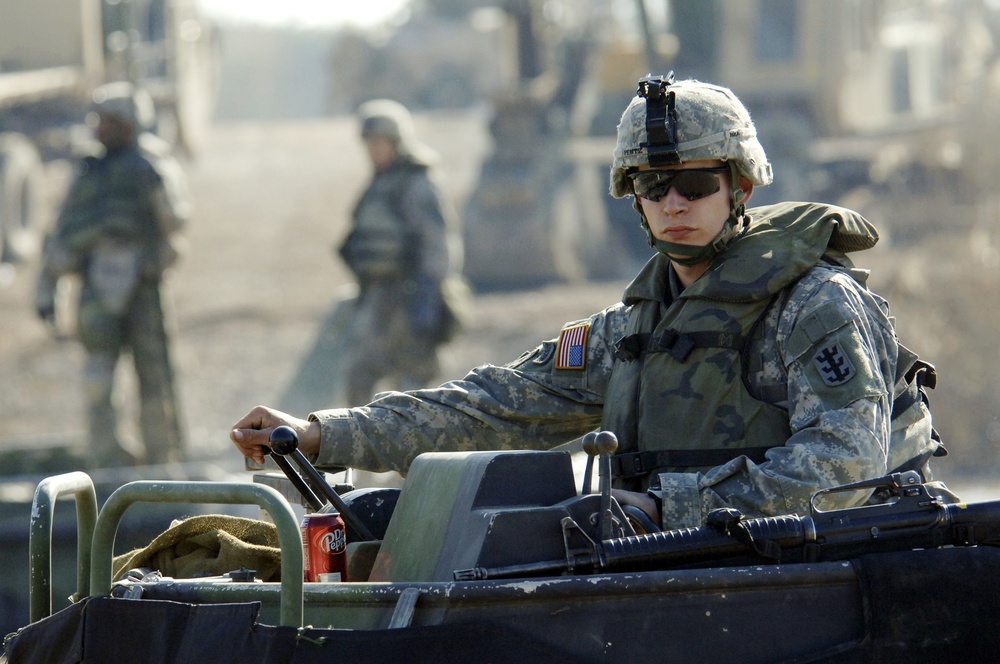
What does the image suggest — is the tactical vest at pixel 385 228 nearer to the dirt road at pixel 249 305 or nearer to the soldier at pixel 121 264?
the dirt road at pixel 249 305

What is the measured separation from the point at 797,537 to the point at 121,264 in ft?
25.3

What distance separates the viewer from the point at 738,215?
3.55 meters

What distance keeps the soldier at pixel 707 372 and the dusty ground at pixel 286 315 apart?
21.5 ft

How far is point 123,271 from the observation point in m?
10.0

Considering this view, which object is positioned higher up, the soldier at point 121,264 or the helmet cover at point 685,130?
the helmet cover at point 685,130

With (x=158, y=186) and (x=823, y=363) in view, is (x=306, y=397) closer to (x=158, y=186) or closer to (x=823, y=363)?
(x=158, y=186)

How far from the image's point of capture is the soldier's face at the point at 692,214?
3494mm

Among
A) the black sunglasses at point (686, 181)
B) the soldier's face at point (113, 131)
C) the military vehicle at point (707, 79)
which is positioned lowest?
the military vehicle at point (707, 79)

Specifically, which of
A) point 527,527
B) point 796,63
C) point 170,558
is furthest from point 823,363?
point 796,63

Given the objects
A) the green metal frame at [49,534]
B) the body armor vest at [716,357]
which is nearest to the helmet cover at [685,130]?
the body armor vest at [716,357]

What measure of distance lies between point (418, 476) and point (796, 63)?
58.2 ft

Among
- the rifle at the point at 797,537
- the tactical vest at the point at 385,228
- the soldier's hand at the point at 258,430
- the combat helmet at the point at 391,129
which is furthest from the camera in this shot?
the tactical vest at the point at 385,228

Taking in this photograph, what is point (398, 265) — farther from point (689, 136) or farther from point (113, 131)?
point (689, 136)

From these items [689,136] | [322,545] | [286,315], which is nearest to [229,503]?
[322,545]
